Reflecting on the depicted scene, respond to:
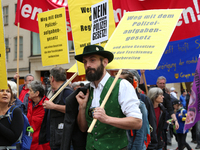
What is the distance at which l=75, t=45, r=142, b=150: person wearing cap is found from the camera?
2857mm

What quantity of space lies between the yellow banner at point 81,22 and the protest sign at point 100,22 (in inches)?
39.7

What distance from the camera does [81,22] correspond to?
207 inches

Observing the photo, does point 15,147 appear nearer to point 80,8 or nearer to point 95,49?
point 95,49

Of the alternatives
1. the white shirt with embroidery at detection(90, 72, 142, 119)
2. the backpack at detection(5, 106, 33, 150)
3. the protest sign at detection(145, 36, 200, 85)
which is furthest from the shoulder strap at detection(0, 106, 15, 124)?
the protest sign at detection(145, 36, 200, 85)

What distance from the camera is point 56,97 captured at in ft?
15.8

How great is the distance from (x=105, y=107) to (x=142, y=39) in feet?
3.06

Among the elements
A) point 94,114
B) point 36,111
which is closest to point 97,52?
point 94,114

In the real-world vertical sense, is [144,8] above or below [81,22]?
above

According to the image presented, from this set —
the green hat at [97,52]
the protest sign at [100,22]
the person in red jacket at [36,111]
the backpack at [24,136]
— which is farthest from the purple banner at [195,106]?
the person in red jacket at [36,111]

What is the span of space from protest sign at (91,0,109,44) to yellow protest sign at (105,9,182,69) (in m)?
0.34

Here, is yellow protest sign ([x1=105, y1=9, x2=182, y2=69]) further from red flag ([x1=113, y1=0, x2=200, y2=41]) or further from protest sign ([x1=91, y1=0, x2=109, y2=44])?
red flag ([x1=113, y1=0, x2=200, y2=41])

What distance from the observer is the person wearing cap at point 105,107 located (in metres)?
2.86

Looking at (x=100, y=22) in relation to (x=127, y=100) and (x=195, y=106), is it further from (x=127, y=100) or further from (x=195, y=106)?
(x=195, y=106)

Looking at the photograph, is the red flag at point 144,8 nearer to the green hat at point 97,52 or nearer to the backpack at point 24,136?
the green hat at point 97,52
